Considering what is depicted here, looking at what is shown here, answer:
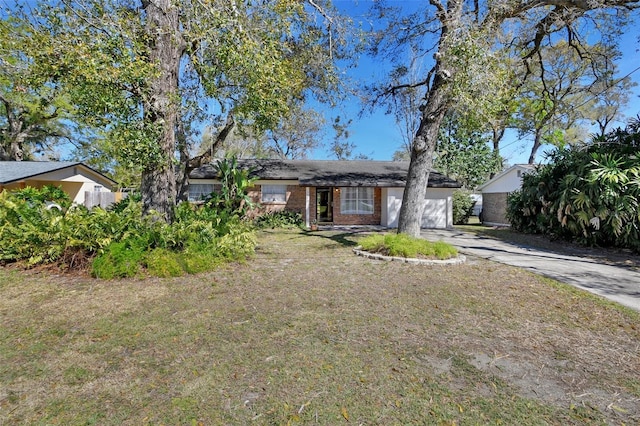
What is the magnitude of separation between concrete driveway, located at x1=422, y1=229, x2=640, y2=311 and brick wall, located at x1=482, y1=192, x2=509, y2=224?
8.36 m

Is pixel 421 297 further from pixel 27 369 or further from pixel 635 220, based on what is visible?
pixel 635 220

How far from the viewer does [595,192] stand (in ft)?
28.7

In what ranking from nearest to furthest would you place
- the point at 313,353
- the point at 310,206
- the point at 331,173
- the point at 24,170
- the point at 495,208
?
1. the point at 313,353
2. the point at 24,170
3. the point at 310,206
4. the point at 331,173
5. the point at 495,208

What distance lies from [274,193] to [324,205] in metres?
2.98

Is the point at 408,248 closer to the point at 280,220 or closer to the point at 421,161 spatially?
the point at 421,161

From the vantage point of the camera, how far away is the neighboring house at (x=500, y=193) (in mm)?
16513

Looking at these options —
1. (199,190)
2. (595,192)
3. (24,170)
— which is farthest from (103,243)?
(595,192)

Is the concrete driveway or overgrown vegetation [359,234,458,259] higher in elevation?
overgrown vegetation [359,234,458,259]

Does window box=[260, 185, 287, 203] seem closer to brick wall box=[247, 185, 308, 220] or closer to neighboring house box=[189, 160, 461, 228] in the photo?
neighboring house box=[189, 160, 461, 228]

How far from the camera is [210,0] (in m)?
6.07

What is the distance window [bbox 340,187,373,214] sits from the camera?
1650 centimetres

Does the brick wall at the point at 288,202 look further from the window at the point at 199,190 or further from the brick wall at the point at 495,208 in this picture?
the brick wall at the point at 495,208

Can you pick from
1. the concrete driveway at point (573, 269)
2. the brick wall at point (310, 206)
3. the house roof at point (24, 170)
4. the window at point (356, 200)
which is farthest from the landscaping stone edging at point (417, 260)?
the house roof at point (24, 170)

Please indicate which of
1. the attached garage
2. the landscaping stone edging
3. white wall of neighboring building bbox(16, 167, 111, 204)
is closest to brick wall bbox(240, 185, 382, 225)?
the attached garage
